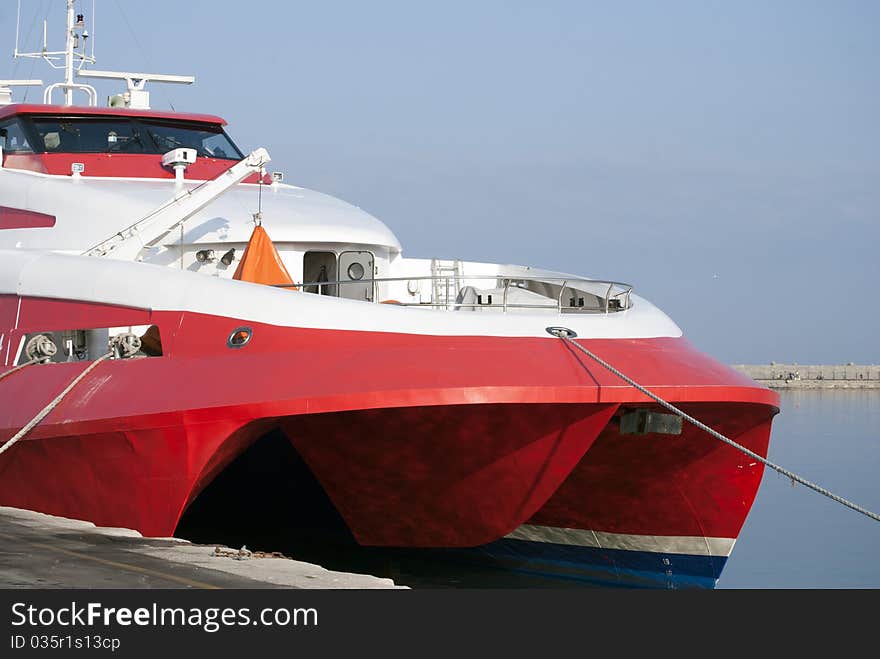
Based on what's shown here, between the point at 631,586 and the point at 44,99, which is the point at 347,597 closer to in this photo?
the point at 631,586

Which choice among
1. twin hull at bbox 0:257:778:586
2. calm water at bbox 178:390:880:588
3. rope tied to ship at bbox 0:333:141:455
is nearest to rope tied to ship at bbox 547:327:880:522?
twin hull at bbox 0:257:778:586

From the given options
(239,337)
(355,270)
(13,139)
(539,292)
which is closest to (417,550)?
(355,270)

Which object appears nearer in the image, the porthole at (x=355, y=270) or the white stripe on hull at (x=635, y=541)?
the white stripe on hull at (x=635, y=541)

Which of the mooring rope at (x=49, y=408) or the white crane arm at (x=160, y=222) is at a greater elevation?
the white crane arm at (x=160, y=222)

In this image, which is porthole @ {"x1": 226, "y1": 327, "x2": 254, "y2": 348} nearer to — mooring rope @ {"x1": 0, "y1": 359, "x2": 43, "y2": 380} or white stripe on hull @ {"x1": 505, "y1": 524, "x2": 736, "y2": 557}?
mooring rope @ {"x1": 0, "y1": 359, "x2": 43, "y2": 380}

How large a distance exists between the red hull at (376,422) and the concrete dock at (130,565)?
0.62 m

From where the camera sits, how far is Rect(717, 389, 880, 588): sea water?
15.4 metres

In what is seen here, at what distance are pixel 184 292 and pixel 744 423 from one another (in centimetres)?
469

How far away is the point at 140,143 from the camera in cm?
1502

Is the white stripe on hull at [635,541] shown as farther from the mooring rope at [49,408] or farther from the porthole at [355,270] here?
the mooring rope at [49,408]

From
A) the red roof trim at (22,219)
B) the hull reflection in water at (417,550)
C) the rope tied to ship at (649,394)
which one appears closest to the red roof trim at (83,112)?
the red roof trim at (22,219)

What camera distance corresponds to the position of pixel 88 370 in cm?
1111

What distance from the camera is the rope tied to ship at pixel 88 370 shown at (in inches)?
434

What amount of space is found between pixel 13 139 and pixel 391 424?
6520 mm
